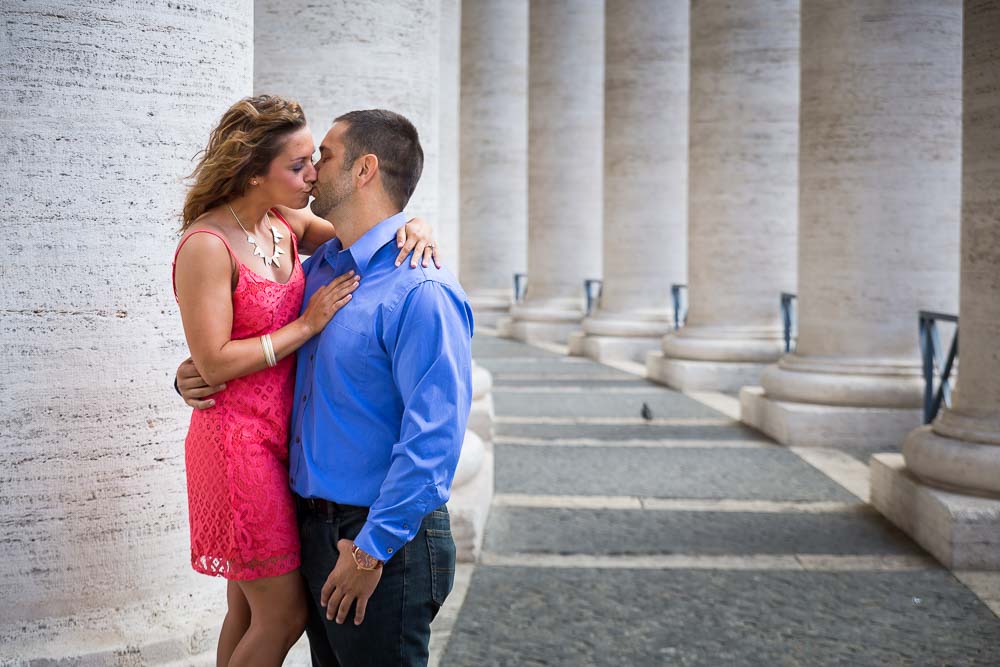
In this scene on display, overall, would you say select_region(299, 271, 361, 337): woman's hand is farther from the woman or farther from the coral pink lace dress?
the coral pink lace dress

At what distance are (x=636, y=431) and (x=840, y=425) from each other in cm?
383

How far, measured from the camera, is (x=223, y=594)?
688 centimetres

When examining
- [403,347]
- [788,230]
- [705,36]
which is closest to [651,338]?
[788,230]

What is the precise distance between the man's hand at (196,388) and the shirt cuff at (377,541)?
3.43 ft

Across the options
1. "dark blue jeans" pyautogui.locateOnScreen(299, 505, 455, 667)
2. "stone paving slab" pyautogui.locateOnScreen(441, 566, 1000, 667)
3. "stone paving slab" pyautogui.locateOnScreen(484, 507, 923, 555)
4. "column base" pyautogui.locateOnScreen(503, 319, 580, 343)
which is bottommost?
"stone paving slab" pyautogui.locateOnScreen(441, 566, 1000, 667)

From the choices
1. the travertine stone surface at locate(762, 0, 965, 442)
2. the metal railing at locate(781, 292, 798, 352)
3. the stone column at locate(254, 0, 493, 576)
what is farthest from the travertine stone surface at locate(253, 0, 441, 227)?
the metal railing at locate(781, 292, 798, 352)

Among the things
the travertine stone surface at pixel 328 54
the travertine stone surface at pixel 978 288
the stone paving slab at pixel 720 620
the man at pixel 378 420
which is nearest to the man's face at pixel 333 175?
the man at pixel 378 420

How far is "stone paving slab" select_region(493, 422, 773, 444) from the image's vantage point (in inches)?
762

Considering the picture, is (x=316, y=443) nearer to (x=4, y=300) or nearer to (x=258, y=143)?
(x=258, y=143)

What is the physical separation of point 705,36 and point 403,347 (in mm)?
23456

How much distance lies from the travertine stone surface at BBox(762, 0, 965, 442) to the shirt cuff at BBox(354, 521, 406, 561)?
15488mm

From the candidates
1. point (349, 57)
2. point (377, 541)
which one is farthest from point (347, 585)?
point (349, 57)

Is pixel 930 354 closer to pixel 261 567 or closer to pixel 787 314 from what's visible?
pixel 787 314

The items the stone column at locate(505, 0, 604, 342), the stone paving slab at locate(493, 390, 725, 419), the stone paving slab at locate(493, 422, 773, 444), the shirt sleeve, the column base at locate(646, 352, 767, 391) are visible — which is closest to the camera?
the shirt sleeve
